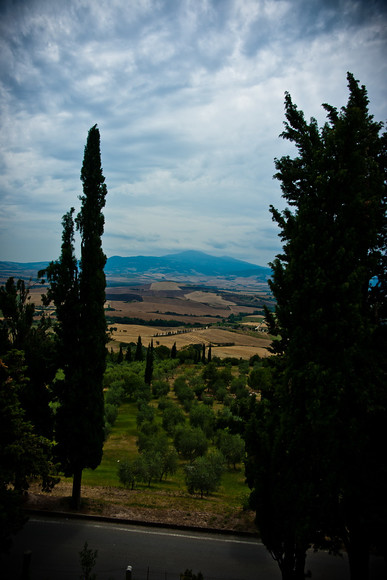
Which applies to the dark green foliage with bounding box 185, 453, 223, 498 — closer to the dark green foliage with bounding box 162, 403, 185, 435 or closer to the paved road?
the paved road

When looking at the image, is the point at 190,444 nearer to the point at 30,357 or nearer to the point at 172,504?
the point at 172,504

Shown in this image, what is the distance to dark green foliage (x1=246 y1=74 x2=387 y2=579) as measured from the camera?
7910 mm

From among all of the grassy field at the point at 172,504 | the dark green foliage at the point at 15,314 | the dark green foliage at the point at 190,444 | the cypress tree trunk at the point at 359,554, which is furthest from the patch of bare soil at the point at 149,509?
the dark green foliage at the point at 190,444

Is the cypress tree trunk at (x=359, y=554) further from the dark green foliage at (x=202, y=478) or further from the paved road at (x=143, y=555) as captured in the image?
the dark green foliage at (x=202, y=478)

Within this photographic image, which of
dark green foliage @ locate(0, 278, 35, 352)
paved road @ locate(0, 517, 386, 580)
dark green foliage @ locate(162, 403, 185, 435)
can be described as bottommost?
Result: dark green foliage @ locate(162, 403, 185, 435)

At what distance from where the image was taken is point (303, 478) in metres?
8.20

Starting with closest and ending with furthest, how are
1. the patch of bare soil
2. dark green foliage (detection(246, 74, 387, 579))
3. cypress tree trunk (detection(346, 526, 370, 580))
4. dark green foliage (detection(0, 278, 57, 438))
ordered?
dark green foliage (detection(246, 74, 387, 579)) → cypress tree trunk (detection(346, 526, 370, 580)) → the patch of bare soil → dark green foliage (detection(0, 278, 57, 438))

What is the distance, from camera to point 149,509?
14.6 metres

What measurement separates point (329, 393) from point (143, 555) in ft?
29.3

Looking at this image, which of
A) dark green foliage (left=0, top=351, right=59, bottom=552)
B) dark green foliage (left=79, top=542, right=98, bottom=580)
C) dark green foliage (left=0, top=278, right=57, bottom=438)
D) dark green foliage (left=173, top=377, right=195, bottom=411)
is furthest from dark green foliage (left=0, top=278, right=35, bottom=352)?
dark green foliage (left=173, top=377, right=195, bottom=411)

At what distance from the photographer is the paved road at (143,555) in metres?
10.5

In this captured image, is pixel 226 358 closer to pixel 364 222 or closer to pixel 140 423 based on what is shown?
pixel 140 423

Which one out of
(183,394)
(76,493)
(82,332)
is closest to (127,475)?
(76,493)

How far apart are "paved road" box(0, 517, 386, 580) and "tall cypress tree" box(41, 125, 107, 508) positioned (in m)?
2.12
